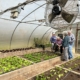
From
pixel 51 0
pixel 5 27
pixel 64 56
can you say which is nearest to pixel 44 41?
pixel 64 56

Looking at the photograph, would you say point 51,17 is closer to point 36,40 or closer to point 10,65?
point 10,65

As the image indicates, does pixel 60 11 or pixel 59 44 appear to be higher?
pixel 60 11

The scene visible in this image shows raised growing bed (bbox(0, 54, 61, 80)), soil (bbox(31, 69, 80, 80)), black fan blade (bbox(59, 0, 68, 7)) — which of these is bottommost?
raised growing bed (bbox(0, 54, 61, 80))

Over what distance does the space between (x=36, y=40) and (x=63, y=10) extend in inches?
199

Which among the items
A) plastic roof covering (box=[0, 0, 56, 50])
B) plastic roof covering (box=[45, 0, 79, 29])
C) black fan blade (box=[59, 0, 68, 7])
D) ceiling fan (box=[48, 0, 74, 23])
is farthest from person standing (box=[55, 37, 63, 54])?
black fan blade (box=[59, 0, 68, 7])

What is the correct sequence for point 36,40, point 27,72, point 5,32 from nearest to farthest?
point 27,72 → point 5,32 → point 36,40

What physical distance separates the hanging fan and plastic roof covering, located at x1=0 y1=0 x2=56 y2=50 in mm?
1872

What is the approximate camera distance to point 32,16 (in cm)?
530

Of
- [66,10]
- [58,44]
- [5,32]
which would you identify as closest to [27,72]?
[66,10]

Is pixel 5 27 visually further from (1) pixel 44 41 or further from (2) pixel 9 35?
(1) pixel 44 41

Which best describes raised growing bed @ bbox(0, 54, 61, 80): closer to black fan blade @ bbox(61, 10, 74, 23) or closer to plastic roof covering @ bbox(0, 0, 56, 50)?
black fan blade @ bbox(61, 10, 74, 23)

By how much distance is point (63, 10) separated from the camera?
242cm

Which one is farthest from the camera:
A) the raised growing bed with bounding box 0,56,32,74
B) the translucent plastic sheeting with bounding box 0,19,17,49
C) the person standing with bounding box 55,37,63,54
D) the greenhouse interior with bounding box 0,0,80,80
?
the person standing with bounding box 55,37,63,54

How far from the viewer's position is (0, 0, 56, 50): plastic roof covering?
14.8ft
